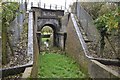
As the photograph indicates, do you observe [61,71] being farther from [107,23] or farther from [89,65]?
[107,23]

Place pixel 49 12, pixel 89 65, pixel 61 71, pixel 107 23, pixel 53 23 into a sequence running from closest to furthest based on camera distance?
pixel 107 23, pixel 89 65, pixel 61 71, pixel 53 23, pixel 49 12

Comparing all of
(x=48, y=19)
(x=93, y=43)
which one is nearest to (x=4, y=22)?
(x=93, y=43)

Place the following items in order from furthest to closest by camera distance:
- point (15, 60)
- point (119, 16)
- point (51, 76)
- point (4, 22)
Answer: point (51, 76), point (15, 60), point (4, 22), point (119, 16)

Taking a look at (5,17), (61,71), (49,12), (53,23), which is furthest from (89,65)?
(49,12)

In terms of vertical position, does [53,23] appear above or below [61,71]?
above

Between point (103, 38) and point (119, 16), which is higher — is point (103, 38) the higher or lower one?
the lower one

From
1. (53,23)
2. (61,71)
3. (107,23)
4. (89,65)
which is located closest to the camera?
(107,23)

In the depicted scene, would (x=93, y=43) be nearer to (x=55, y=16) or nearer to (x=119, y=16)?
(x=119, y=16)

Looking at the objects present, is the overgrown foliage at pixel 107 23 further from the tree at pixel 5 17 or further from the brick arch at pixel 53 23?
the brick arch at pixel 53 23

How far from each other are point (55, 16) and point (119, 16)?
1666cm

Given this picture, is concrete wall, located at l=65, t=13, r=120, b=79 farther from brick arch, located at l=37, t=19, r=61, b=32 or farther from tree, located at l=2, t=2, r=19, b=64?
brick arch, located at l=37, t=19, r=61, b=32

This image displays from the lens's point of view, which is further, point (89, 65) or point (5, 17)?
point (89, 65)

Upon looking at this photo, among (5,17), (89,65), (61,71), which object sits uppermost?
(5,17)

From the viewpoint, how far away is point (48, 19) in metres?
22.3
